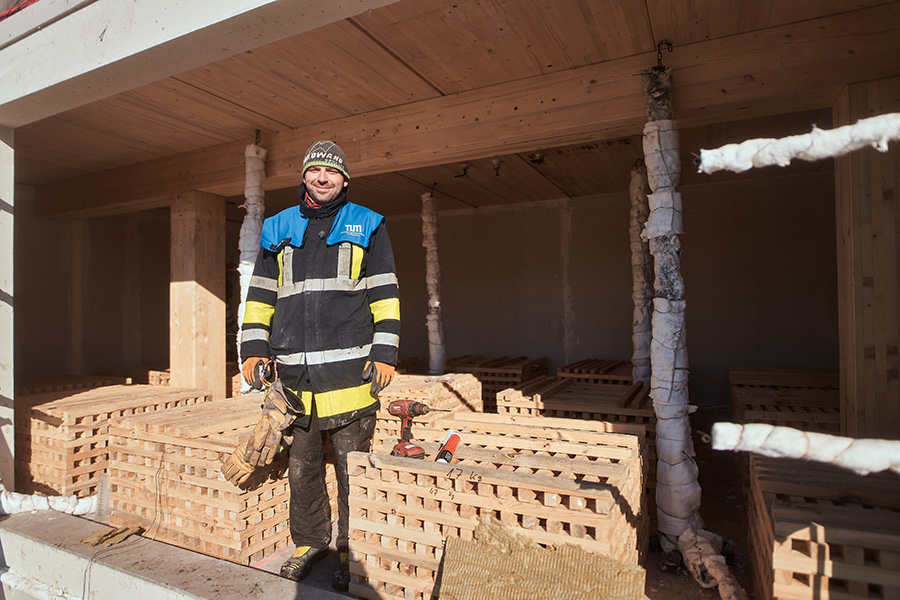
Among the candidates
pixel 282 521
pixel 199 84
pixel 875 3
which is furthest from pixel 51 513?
pixel 875 3

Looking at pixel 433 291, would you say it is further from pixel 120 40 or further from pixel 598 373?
pixel 120 40

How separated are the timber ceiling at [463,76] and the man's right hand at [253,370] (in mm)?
2491

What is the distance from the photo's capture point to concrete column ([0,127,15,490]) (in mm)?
4293

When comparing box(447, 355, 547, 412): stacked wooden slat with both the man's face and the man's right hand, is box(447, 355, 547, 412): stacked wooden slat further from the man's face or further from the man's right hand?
the man's face

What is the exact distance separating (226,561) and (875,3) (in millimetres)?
5930

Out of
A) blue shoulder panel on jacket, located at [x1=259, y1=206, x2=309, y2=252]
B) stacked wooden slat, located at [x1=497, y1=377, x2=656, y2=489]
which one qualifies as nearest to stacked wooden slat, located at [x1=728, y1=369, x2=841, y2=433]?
stacked wooden slat, located at [x1=497, y1=377, x2=656, y2=489]

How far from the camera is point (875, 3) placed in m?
3.74

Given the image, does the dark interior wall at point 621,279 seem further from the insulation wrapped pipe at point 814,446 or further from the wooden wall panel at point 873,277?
the insulation wrapped pipe at point 814,446

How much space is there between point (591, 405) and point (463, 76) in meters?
3.49

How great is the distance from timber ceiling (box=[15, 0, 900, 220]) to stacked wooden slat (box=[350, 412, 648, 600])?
3.07 meters

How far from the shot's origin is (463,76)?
5.14m

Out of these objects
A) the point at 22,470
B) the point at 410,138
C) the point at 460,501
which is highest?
the point at 410,138

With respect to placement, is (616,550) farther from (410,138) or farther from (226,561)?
(410,138)

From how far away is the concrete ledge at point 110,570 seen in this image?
3.06 meters
